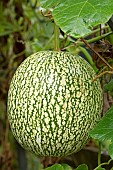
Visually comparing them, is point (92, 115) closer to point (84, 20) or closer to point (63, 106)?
point (63, 106)

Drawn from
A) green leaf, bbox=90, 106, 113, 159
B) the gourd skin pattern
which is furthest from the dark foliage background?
green leaf, bbox=90, 106, 113, 159

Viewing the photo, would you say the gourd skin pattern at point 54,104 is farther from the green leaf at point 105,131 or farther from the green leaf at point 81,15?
the green leaf at point 81,15

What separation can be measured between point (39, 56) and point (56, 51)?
0.14 feet

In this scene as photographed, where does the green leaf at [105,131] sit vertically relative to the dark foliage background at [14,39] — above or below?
below

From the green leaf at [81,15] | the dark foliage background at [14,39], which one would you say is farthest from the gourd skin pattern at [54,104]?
the dark foliage background at [14,39]

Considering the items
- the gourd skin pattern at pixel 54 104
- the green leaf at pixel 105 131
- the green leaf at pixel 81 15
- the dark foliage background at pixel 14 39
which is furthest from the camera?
the dark foliage background at pixel 14 39

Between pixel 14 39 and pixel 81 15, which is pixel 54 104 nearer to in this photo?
pixel 81 15

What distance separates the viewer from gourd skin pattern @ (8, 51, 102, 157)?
889mm

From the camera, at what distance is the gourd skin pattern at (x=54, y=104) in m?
0.89

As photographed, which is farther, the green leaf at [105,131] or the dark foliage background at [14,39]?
the dark foliage background at [14,39]

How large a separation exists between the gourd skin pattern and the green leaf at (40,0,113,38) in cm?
22

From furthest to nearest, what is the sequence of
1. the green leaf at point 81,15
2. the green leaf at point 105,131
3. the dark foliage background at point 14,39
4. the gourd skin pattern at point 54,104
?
1. the dark foliage background at point 14,39
2. the gourd skin pattern at point 54,104
3. the green leaf at point 105,131
4. the green leaf at point 81,15

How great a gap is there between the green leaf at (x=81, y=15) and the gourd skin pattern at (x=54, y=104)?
0.71ft

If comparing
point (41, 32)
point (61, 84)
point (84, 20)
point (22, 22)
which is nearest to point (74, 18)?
point (84, 20)
